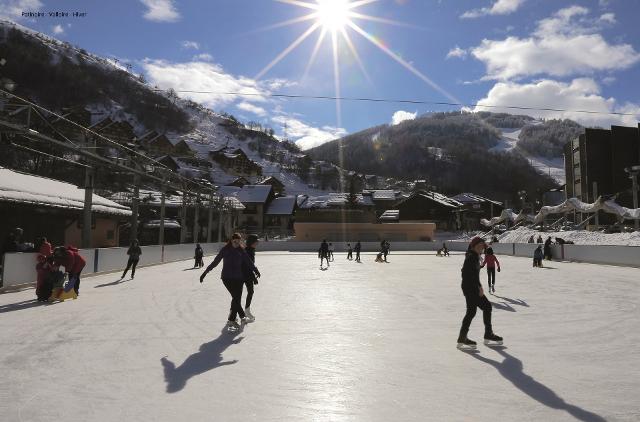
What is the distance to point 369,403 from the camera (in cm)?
371

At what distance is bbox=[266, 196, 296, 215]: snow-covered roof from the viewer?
230 ft

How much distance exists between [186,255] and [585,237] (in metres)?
28.0

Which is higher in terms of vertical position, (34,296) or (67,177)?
(67,177)

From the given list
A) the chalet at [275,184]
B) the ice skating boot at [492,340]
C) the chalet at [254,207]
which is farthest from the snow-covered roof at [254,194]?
the ice skating boot at [492,340]

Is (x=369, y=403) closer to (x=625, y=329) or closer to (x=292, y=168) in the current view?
(x=625, y=329)

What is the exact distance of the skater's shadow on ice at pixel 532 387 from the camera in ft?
11.3

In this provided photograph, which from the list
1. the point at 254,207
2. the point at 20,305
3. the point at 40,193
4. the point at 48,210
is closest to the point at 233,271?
the point at 20,305

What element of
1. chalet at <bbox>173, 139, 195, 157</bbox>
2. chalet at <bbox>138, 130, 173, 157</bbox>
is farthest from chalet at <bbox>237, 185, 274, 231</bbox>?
chalet at <bbox>173, 139, 195, 157</bbox>

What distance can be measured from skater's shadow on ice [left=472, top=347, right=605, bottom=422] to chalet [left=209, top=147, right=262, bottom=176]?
10688cm

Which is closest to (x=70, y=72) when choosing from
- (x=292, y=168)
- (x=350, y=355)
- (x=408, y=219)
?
(x=292, y=168)

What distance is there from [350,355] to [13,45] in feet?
443

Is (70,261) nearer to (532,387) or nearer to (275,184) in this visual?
(532,387)

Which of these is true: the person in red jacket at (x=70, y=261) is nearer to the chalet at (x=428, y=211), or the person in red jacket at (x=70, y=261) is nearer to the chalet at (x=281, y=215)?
the chalet at (x=281, y=215)

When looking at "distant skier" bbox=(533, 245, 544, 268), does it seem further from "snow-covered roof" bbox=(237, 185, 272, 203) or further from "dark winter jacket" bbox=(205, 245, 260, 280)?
"snow-covered roof" bbox=(237, 185, 272, 203)
